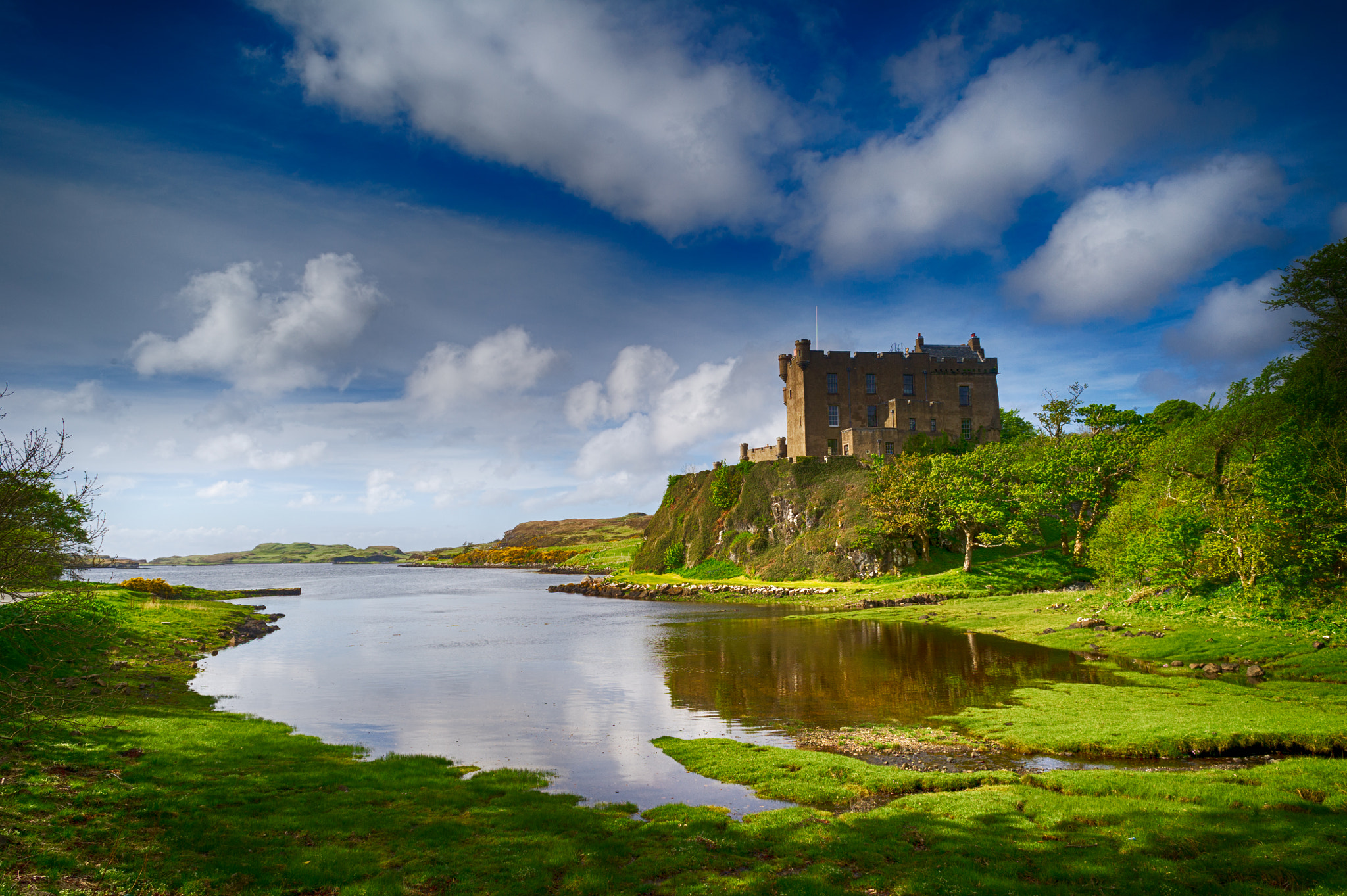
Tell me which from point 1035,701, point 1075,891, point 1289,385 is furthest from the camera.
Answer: point 1289,385

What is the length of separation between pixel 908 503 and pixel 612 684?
169ft

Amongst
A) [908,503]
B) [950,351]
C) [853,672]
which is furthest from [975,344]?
[853,672]

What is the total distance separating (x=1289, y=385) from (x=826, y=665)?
102 feet

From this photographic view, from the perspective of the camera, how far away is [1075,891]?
10.7m

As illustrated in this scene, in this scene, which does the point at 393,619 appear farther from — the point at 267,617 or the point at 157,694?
the point at 157,694

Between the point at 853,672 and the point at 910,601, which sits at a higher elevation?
the point at 853,672

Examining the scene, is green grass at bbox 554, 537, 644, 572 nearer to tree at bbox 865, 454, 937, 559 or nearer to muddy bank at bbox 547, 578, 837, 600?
muddy bank at bbox 547, 578, 837, 600

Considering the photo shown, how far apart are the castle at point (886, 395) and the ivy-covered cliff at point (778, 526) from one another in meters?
5.94

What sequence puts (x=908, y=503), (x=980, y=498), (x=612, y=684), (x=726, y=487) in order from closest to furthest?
(x=612, y=684) < (x=980, y=498) < (x=908, y=503) < (x=726, y=487)

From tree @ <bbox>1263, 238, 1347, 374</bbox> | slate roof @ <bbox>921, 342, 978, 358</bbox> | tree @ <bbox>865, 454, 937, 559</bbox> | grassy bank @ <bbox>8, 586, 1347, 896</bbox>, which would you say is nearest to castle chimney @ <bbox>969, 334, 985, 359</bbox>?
slate roof @ <bbox>921, 342, 978, 358</bbox>

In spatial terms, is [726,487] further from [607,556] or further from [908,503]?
[607,556]

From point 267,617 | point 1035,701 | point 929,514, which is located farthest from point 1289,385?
point 267,617

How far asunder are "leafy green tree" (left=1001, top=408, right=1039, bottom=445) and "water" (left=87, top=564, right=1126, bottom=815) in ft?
187

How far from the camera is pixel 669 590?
8731cm
